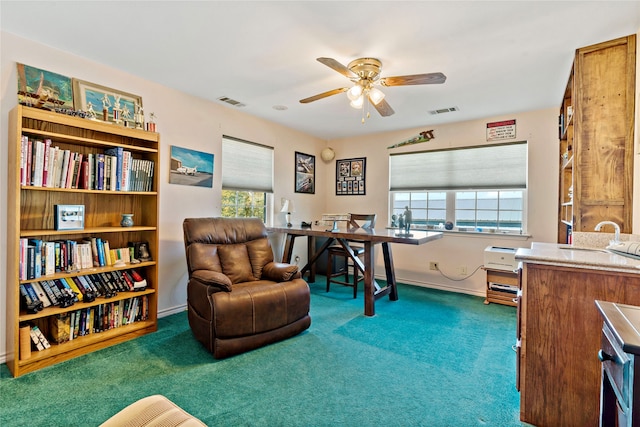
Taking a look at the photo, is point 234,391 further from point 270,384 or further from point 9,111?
point 9,111

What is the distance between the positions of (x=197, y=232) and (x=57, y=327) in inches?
46.3

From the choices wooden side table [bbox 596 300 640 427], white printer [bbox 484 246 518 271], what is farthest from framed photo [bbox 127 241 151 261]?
A: white printer [bbox 484 246 518 271]

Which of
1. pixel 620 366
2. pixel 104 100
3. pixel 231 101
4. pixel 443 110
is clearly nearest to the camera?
pixel 620 366

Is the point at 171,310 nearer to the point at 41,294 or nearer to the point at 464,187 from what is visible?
the point at 41,294

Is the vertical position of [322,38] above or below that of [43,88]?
above

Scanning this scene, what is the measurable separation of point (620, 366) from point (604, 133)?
6.54ft

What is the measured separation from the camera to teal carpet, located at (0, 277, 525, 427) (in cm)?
165

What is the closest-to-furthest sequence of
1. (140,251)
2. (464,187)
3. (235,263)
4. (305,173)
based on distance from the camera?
(140,251) < (235,263) < (464,187) < (305,173)

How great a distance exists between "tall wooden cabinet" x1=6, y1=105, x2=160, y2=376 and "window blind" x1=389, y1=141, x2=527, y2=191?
3296 millimetres

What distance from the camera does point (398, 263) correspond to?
182 inches

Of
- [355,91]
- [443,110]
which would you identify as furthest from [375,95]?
[443,110]

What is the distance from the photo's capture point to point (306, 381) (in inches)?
77.9

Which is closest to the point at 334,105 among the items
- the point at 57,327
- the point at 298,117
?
the point at 298,117

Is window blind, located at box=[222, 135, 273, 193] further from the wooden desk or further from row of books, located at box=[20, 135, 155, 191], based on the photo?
row of books, located at box=[20, 135, 155, 191]
